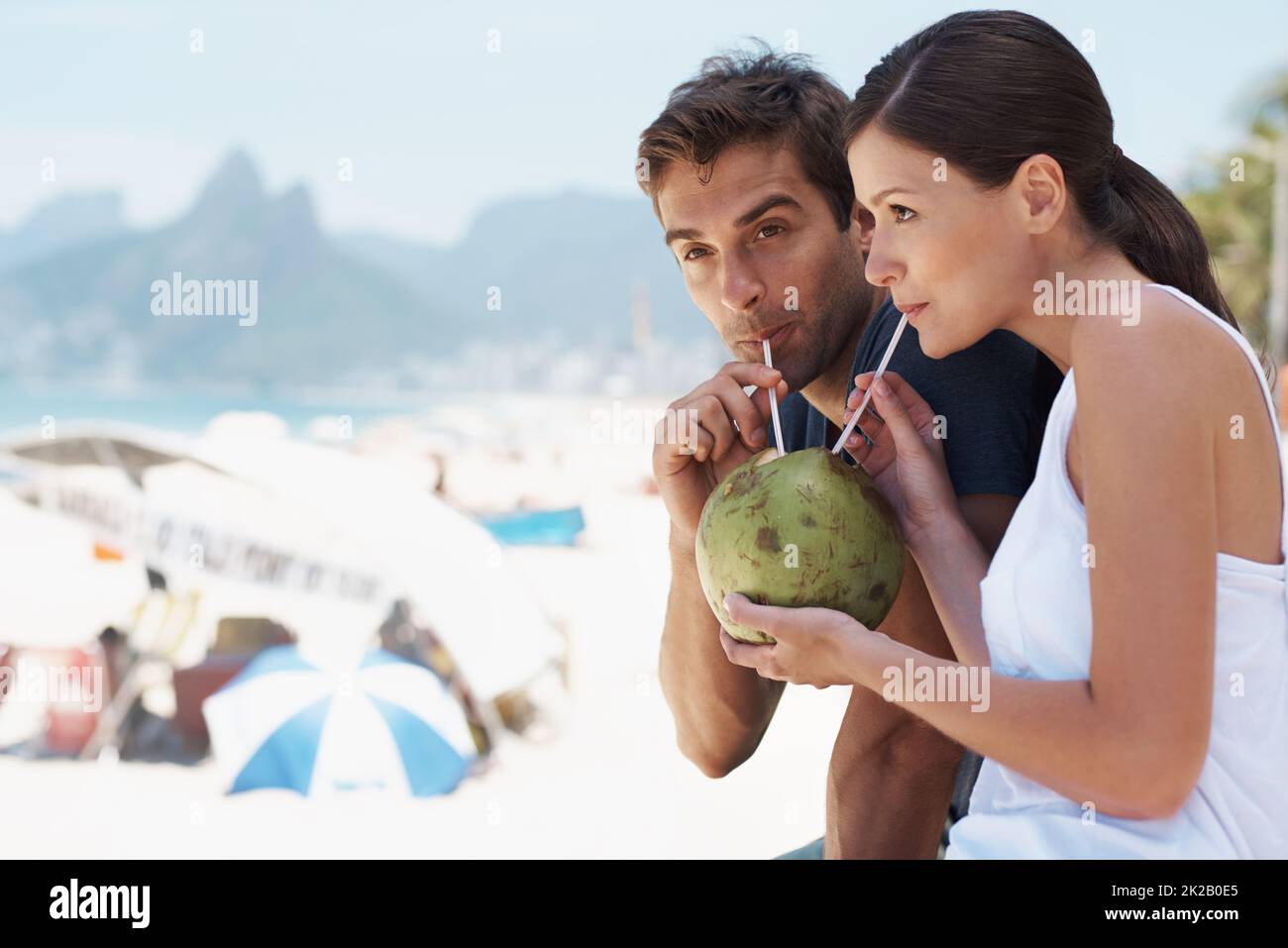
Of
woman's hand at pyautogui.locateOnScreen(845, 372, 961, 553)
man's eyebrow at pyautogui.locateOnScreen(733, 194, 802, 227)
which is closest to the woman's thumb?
woman's hand at pyautogui.locateOnScreen(845, 372, 961, 553)

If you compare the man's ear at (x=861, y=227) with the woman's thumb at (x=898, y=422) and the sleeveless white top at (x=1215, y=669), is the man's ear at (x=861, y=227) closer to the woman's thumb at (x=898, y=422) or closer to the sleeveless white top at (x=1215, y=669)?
the woman's thumb at (x=898, y=422)

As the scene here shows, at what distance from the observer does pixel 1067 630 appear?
140 cm

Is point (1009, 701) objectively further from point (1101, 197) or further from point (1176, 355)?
point (1101, 197)

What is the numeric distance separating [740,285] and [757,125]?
0.33 meters

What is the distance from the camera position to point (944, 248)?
1.54m

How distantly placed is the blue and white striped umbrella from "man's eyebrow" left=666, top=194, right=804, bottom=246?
4.62 metres

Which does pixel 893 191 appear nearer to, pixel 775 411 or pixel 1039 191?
pixel 1039 191

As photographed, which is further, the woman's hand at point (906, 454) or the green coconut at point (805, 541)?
the woman's hand at point (906, 454)

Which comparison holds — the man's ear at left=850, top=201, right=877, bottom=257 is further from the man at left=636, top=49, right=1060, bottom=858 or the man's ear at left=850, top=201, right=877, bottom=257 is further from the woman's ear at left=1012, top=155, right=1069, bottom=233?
the woman's ear at left=1012, top=155, right=1069, bottom=233

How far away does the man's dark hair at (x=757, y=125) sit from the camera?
227 centimetres

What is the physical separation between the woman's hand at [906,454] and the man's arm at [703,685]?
0.40m

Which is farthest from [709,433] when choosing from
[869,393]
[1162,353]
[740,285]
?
[1162,353]

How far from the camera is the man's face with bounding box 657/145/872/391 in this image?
2.24 m

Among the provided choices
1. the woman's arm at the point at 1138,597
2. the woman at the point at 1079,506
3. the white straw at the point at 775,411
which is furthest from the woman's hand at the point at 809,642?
the white straw at the point at 775,411
